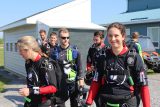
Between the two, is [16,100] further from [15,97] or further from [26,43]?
[26,43]

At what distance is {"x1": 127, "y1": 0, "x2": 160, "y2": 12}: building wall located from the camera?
1329 inches

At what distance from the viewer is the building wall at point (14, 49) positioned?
1742cm

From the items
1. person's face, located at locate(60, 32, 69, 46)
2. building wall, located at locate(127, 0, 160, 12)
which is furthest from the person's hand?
building wall, located at locate(127, 0, 160, 12)

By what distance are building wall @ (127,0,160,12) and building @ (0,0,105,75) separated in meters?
17.0

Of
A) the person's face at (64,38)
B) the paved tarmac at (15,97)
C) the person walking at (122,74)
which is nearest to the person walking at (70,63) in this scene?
the person's face at (64,38)

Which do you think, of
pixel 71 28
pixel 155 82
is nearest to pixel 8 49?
pixel 71 28

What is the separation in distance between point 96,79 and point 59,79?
1.67 ft

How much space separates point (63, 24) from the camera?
587 inches

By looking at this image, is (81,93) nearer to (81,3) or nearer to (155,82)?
(155,82)

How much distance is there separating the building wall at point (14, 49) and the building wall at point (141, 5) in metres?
16.1

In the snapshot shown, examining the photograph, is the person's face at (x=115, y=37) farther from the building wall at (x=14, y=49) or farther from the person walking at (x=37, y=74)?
the building wall at (x=14, y=49)

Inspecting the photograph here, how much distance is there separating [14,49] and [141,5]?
18.9 meters

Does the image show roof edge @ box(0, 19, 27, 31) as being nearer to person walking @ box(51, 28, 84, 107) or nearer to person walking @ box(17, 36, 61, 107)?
person walking @ box(51, 28, 84, 107)

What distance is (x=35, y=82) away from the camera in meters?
4.12
